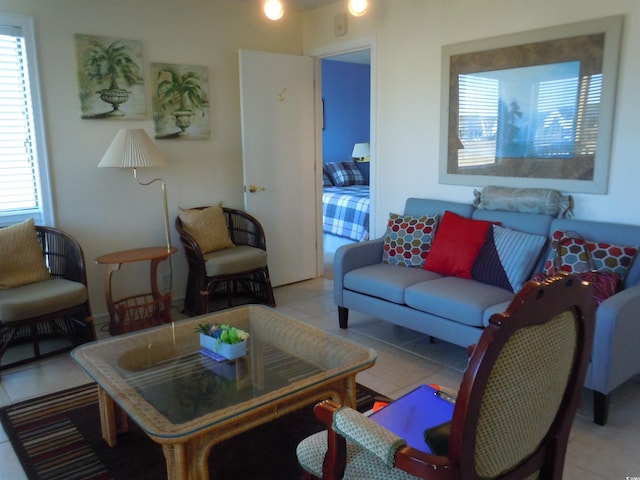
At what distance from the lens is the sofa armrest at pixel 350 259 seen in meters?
3.69

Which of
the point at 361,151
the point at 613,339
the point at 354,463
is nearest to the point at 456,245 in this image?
the point at 613,339

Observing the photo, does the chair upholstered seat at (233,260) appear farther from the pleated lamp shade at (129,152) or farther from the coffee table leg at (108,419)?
the coffee table leg at (108,419)

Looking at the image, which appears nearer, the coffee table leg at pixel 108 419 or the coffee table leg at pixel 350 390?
the coffee table leg at pixel 350 390

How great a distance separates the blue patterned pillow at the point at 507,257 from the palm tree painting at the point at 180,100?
244cm

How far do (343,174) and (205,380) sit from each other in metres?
5.99

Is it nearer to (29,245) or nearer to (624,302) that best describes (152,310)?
(29,245)

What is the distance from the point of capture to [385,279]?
11.2 ft

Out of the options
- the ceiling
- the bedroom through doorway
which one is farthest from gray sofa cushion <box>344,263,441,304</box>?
the bedroom through doorway

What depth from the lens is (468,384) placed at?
106 cm

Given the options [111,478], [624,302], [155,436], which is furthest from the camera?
[624,302]

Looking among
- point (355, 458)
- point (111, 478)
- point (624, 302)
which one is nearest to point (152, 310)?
point (111, 478)

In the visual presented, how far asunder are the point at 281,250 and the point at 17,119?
2.30m

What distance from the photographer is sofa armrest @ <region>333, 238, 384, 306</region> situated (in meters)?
3.69

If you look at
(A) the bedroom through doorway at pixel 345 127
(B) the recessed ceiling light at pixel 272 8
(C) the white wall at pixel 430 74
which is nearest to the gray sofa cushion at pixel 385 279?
(C) the white wall at pixel 430 74
